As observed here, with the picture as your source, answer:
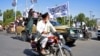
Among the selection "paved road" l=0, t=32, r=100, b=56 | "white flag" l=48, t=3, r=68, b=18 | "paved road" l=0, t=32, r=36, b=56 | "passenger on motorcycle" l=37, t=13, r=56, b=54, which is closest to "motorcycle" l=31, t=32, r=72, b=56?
"passenger on motorcycle" l=37, t=13, r=56, b=54

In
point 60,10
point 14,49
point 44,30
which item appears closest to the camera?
point 44,30

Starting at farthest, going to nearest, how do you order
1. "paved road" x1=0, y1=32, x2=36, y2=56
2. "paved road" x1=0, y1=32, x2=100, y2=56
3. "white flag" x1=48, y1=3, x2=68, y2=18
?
"white flag" x1=48, y1=3, x2=68, y2=18, "paved road" x1=0, y1=32, x2=100, y2=56, "paved road" x1=0, y1=32, x2=36, y2=56

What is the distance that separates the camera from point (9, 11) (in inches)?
3231

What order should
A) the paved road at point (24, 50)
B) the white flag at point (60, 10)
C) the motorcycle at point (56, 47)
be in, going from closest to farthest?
the motorcycle at point (56, 47) → the paved road at point (24, 50) → the white flag at point (60, 10)

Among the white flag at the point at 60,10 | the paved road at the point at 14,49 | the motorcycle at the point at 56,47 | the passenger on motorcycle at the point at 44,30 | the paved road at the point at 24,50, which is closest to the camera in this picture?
the motorcycle at the point at 56,47

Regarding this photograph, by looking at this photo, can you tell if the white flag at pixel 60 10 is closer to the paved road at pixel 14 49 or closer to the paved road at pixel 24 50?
the paved road at pixel 24 50

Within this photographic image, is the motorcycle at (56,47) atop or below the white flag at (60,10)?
below

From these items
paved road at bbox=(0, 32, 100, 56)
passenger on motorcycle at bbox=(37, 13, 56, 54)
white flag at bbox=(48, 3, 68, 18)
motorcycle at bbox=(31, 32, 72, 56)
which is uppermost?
white flag at bbox=(48, 3, 68, 18)

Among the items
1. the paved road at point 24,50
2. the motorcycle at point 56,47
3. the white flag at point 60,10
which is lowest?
the paved road at point 24,50

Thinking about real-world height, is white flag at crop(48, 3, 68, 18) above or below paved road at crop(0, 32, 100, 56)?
above

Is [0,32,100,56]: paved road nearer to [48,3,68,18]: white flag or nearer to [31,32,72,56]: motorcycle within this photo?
[31,32,72,56]: motorcycle

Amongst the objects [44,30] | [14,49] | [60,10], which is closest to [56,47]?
[44,30]

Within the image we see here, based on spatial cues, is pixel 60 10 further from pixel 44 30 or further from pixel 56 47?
pixel 56 47

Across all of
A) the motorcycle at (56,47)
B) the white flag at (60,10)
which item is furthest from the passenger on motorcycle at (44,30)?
the white flag at (60,10)
